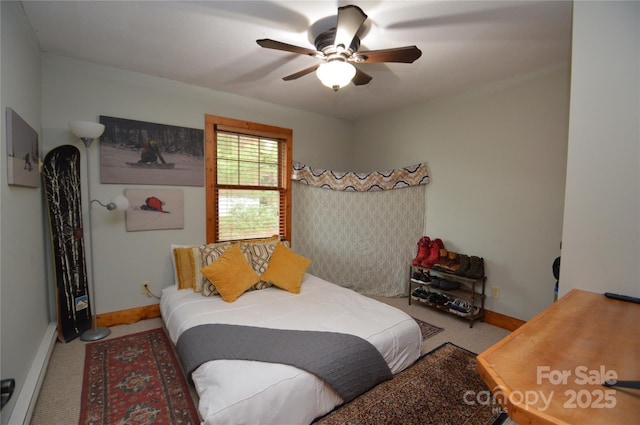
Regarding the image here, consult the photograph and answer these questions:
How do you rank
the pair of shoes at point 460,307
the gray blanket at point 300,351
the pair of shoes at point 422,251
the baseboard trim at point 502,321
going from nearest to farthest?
the gray blanket at point 300,351 < the baseboard trim at point 502,321 < the pair of shoes at point 460,307 < the pair of shoes at point 422,251

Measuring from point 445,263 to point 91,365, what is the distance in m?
3.47

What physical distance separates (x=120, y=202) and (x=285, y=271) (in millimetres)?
1678

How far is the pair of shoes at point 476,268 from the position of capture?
3.04m

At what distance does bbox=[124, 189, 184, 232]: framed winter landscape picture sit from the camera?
290 cm

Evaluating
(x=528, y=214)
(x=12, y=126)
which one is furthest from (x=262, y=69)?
(x=528, y=214)

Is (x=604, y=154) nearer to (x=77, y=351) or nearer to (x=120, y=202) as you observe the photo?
(x=120, y=202)

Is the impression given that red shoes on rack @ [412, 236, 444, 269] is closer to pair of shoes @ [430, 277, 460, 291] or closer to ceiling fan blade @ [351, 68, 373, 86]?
pair of shoes @ [430, 277, 460, 291]

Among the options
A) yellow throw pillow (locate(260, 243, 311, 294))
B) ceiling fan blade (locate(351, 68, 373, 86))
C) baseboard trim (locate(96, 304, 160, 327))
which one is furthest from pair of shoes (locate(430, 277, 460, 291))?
baseboard trim (locate(96, 304, 160, 327))

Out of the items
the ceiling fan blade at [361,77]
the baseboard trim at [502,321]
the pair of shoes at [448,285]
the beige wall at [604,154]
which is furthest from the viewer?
the pair of shoes at [448,285]

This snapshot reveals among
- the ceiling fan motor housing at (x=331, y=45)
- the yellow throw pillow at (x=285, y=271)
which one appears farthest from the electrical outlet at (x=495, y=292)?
the ceiling fan motor housing at (x=331, y=45)

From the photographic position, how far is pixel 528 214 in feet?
9.34

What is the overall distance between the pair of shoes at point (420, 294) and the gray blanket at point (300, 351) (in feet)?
5.28

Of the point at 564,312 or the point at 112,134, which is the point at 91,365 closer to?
the point at 112,134

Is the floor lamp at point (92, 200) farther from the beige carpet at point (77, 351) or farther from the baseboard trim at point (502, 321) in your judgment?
the baseboard trim at point (502, 321)
